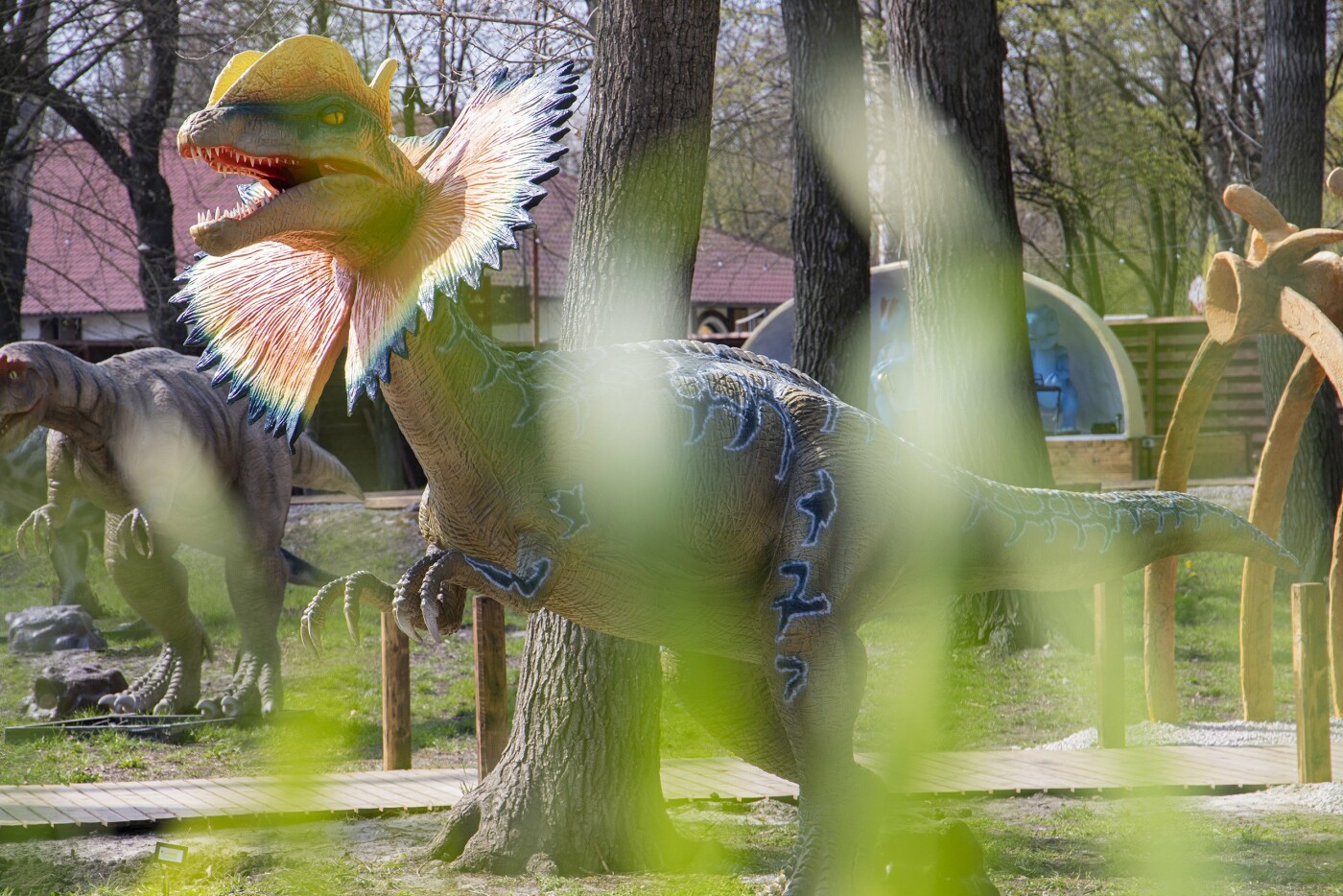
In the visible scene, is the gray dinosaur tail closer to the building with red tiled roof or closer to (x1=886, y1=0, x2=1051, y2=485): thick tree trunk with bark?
(x1=886, y1=0, x2=1051, y2=485): thick tree trunk with bark

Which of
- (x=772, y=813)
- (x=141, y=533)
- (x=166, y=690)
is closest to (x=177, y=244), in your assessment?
(x=166, y=690)

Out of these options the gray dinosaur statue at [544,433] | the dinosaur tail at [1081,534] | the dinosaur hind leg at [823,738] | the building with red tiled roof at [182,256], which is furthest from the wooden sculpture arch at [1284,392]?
the building with red tiled roof at [182,256]

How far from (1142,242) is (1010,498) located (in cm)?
3633

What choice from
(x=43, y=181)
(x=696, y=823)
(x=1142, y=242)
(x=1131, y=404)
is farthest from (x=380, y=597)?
(x=1142, y=242)

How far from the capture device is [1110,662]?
6988 mm

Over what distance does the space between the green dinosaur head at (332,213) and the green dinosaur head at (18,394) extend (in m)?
4.35

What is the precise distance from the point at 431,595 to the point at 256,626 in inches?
216

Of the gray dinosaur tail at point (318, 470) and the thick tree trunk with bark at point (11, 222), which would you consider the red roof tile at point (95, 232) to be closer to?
the thick tree trunk with bark at point (11, 222)

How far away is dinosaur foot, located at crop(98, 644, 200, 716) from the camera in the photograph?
828cm

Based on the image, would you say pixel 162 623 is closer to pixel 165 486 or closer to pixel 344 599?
pixel 165 486

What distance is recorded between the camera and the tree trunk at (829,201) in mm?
11531

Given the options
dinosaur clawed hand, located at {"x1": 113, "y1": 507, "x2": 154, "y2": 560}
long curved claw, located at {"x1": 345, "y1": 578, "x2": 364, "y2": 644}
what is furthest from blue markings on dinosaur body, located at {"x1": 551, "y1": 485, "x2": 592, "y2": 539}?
dinosaur clawed hand, located at {"x1": 113, "y1": 507, "x2": 154, "y2": 560}

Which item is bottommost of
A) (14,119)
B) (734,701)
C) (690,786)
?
(690,786)

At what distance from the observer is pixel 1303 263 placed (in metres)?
6.75
